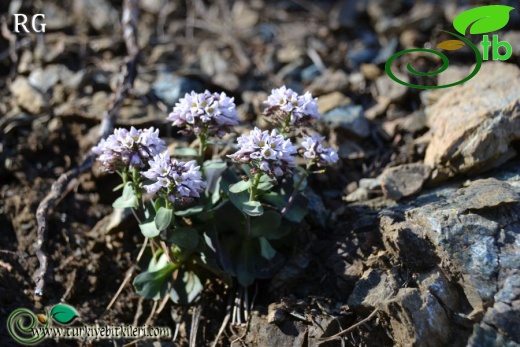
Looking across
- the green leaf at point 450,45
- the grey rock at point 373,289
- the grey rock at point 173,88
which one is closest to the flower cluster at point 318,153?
the grey rock at point 373,289

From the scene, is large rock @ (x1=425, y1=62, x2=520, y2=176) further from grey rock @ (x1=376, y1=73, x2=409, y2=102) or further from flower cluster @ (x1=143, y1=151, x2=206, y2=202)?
flower cluster @ (x1=143, y1=151, x2=206, y2=202)

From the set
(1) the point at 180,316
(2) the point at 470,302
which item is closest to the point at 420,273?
(2) the point at 470,302

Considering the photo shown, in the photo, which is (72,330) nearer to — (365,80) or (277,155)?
(277,155)

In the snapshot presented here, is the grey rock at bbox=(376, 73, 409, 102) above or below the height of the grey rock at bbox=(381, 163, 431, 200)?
above

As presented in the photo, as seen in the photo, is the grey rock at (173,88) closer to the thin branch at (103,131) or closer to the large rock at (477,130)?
the thin branch at (103,131)

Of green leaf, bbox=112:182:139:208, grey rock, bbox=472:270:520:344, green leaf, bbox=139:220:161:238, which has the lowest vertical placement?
grey rock, bbox=472:270:520:344

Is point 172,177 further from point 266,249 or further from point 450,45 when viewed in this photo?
point 450,45
